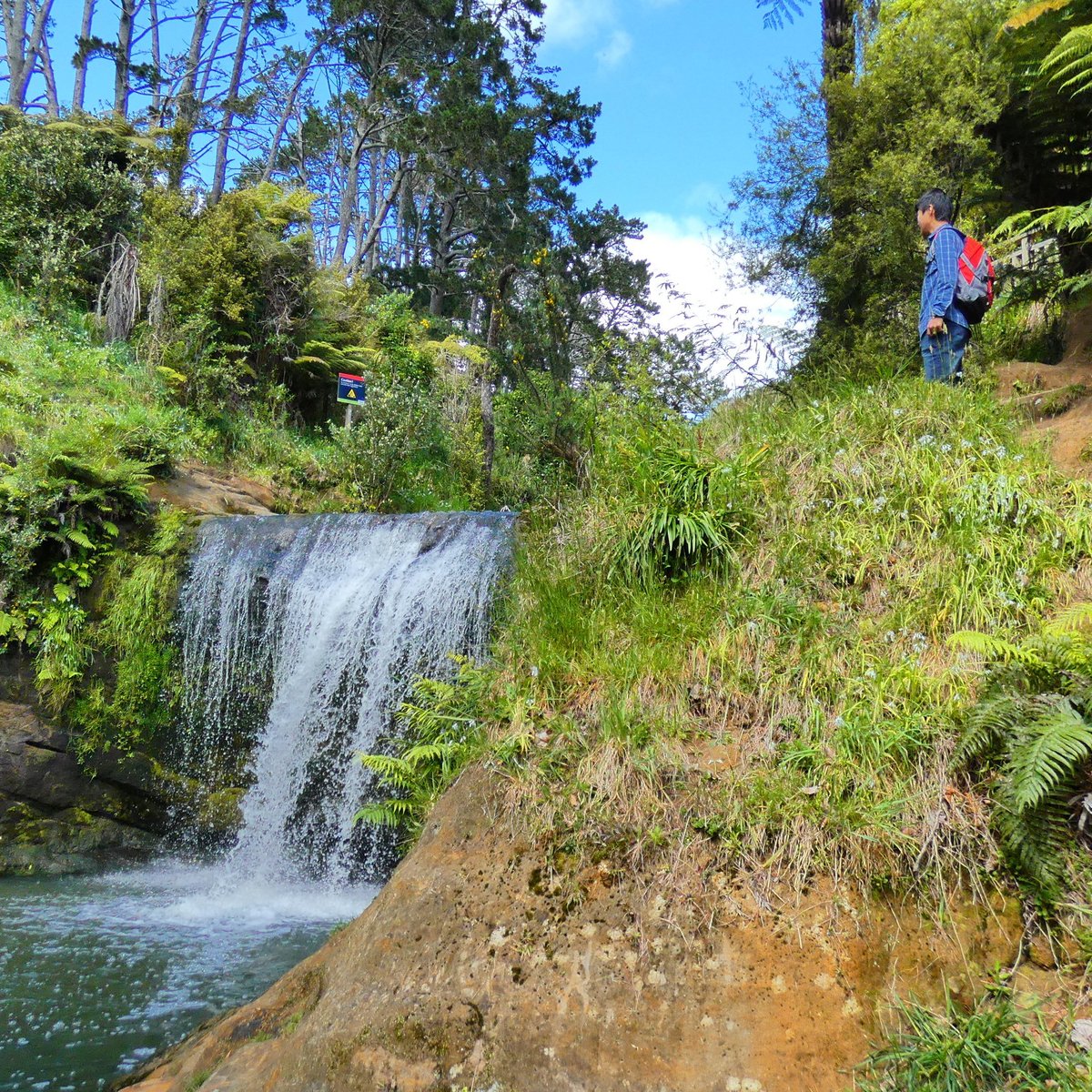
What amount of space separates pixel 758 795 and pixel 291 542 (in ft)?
18.6

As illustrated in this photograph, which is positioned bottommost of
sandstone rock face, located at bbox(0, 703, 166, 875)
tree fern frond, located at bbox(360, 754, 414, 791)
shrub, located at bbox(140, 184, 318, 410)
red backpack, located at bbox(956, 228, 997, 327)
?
sandstone rock face, located at bbox(0, 703, 166, 875)

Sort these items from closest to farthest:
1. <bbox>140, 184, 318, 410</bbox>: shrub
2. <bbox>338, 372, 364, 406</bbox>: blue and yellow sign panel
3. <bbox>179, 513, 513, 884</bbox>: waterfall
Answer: <bbox>179, 513, 513, 884</bbox>: waterfall
<bbox>338, 372, 364, 406</bbox>: blue and yellow sign panel
<bbox>140, 184, 318, 410</bbox>: shrub

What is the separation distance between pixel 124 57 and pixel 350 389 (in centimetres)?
1630

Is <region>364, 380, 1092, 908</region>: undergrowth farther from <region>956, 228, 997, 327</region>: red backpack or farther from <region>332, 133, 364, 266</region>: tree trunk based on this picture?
<region>332, 133, 364, 266</region>: tree trunk

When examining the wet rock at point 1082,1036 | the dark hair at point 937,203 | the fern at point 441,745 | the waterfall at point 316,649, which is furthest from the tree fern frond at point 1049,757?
the dark hair at point 937,203

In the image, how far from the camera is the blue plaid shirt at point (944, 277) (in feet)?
17.0

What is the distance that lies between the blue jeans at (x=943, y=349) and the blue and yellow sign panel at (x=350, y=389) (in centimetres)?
773

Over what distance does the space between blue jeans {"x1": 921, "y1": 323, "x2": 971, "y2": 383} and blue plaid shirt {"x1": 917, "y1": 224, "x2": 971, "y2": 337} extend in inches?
2.2

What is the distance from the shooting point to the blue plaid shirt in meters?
5.19

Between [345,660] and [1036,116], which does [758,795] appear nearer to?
[345,660]

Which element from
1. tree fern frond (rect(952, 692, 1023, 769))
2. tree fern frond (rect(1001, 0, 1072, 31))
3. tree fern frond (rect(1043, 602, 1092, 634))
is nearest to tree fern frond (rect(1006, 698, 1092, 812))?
tree fern frond (rect(952, 692, 1023, 769))

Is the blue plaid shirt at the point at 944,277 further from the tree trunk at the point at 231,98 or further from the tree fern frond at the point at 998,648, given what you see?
the tree trunk at the point at 231,98

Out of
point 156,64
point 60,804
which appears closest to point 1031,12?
point 60,804

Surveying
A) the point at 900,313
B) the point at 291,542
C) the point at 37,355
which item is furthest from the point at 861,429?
the point at 37,355
